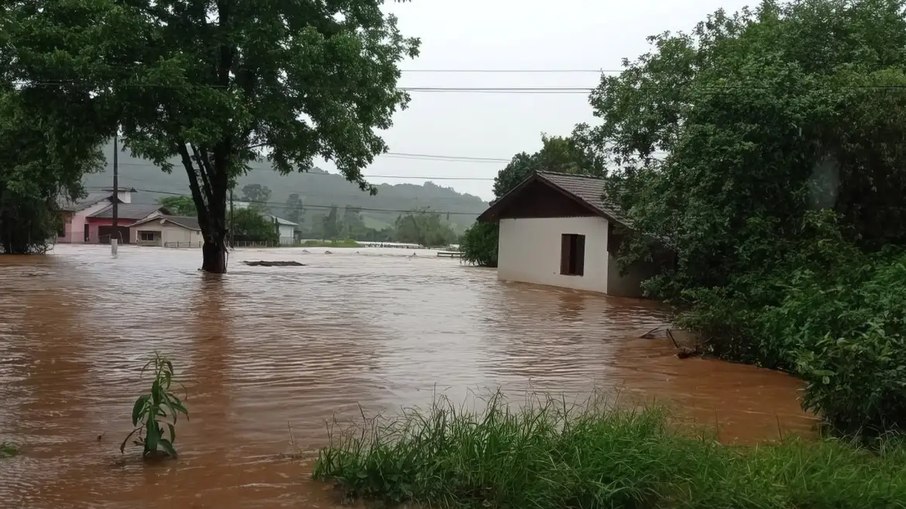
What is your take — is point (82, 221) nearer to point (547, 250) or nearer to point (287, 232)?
point (287, 232)

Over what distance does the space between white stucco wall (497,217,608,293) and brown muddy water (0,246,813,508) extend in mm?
3864

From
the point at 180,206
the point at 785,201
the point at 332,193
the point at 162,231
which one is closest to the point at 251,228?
the point at 162,231

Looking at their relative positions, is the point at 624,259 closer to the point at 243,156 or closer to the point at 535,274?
the point at 535,274

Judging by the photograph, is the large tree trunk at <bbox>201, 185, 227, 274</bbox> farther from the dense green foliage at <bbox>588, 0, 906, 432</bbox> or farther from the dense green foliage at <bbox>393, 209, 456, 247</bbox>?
the dense green foliage at <bbox>393, 209, 456, 247</bbox>

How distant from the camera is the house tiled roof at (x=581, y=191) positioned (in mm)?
22609

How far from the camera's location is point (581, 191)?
82.0 ft

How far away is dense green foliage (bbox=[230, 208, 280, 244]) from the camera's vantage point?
74.9 m

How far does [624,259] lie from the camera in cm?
2061

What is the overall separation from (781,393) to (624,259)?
1167 cm

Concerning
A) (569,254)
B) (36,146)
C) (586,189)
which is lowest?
(569,254)

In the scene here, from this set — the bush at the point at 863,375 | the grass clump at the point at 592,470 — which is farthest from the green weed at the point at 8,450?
the bush at the point at 863,375

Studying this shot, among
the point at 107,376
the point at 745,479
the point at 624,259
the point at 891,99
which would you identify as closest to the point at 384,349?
the point at 107,376

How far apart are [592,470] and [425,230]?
337ft

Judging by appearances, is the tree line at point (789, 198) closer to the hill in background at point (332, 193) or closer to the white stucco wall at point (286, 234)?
the white stucco wall at point (286, 234)
